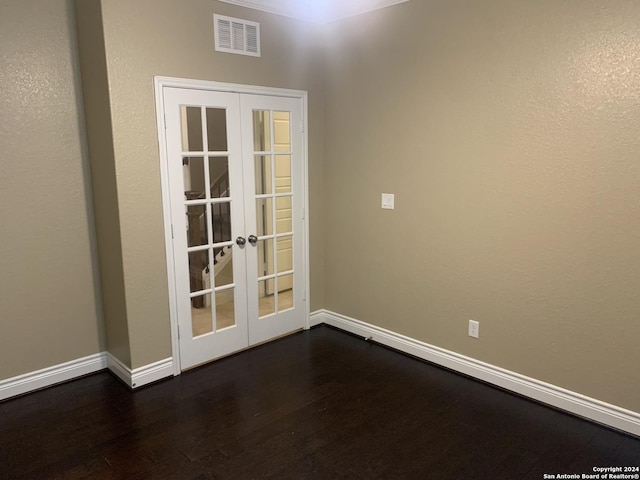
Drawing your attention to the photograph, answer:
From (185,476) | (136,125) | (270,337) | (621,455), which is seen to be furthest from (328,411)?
(136,125)

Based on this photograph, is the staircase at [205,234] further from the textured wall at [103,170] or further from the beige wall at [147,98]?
the textured wall at [103,170]

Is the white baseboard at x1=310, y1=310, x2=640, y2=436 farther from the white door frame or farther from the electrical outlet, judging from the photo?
the white door frame

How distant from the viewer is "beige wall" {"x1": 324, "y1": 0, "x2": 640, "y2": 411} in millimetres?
2531

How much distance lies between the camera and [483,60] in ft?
9.64

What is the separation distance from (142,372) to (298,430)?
4.03 ft

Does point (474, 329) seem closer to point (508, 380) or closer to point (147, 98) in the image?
point (508, 380)

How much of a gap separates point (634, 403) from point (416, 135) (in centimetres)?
216

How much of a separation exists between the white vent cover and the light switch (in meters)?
1.47

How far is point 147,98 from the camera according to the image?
2969 mm

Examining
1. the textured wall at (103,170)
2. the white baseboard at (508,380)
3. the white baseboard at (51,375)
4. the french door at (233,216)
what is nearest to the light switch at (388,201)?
the french door at (233,216)

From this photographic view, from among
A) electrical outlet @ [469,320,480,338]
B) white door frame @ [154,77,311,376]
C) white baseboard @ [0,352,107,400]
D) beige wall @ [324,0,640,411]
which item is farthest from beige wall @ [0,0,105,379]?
electrical outlet @ [469,320,480,338]

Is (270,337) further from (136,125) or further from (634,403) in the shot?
(634,403)

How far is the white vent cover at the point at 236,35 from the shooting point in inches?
128

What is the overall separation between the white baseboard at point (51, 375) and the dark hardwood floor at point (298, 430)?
0.07 meters
